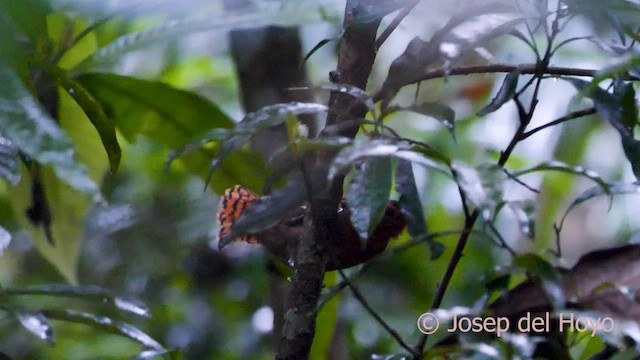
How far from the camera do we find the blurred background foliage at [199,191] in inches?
42.0

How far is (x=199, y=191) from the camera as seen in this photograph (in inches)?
80.1

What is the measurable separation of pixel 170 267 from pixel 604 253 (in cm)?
150

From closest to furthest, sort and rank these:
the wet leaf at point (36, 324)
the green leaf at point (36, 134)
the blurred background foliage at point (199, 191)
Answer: the green leaf at point (36, 134)
the wet leaf at point (36, 324)
the blurred background foliage at point (199, 191)

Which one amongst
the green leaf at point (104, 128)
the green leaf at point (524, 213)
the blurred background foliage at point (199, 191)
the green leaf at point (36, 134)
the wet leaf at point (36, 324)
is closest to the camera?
the green leaf at point (36, 134)

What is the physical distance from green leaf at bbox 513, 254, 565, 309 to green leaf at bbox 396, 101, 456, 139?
0.54ft

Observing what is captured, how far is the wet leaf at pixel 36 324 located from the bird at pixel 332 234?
19 cm

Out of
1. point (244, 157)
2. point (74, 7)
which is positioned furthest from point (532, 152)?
point (74, 7)

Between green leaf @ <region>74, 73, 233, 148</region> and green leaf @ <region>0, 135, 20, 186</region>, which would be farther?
green leaf @ <region>74, 73, 233, 148</region>

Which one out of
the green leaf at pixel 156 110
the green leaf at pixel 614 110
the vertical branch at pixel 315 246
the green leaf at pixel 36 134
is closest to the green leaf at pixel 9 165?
the green leaf at pixel 36 134

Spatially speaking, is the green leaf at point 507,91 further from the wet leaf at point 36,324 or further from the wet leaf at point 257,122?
the wet leaf at point 36,324

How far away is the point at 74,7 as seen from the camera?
2.20 ft

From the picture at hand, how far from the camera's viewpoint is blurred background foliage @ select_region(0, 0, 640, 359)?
1.07 m

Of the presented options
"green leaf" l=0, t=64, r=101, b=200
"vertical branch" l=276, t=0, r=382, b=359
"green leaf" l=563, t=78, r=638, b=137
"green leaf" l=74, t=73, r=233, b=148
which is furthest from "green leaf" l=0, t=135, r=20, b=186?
"green leaf" l=563, t=78, r=638, b=137

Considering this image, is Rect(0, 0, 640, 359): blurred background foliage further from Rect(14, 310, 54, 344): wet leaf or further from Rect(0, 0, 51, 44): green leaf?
Rect(14, 310, 54, 344): wet leaf
